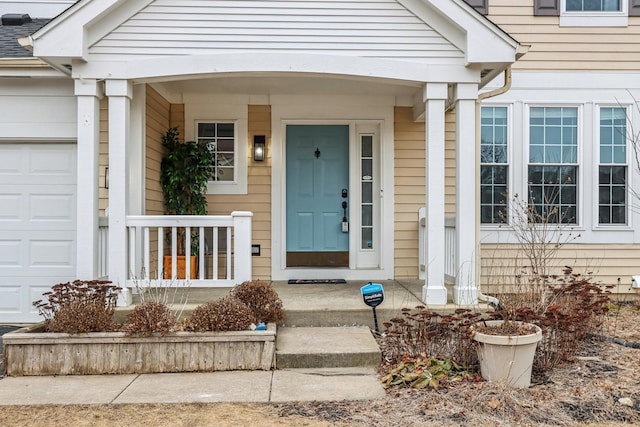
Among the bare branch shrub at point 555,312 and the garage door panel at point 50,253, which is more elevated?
the garage door panel at point 50,253

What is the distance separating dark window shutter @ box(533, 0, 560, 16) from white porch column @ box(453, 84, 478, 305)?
2.68m

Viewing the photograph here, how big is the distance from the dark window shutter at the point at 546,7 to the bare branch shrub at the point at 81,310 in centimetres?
616

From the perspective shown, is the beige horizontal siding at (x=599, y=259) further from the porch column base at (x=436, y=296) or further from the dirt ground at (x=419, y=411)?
the dirt ground at (x=419, y=411)

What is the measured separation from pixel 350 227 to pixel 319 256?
1.86 ft

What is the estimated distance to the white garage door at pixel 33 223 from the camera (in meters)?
6.12

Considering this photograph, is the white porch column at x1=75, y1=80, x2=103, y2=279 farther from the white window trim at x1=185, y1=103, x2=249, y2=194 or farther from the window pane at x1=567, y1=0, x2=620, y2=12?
the window pane at x1=567, y1=0, x2=620, y2=12

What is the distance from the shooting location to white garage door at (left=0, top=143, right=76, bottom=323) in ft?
20.1

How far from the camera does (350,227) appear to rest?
7320mm

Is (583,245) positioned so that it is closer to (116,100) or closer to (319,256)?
(319,256)

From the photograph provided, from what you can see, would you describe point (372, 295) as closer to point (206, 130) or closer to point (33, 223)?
point (206, 130)

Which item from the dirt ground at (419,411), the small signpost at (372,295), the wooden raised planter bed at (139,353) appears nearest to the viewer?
the dirt ground at (419,411)

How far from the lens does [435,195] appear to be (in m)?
5.37

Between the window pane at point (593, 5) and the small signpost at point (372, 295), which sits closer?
the small signpost at point (372, 295)

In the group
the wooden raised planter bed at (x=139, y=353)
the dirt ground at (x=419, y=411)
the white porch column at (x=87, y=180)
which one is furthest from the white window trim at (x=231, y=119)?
the dirt ground at (x=419, y=411)
